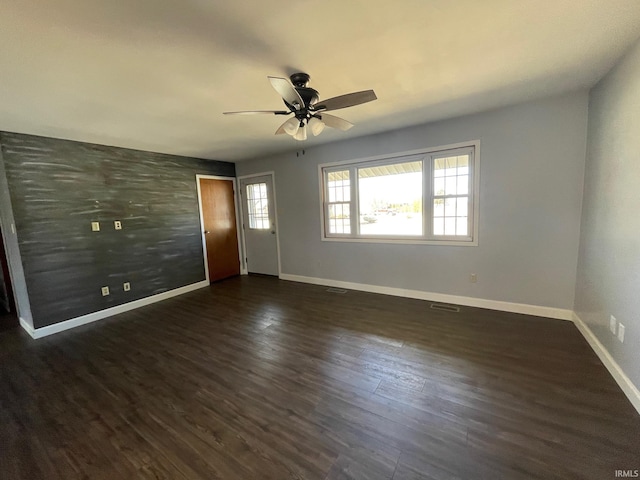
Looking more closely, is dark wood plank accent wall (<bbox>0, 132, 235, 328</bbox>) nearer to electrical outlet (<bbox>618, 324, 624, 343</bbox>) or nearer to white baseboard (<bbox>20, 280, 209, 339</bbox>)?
white baseboard (<bbox>20, 280, 209, 339</bbox>)

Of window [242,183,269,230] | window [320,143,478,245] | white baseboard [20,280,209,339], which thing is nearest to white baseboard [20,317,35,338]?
white baseboard [20,280,209,339]

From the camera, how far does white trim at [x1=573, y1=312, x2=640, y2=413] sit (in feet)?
5.76

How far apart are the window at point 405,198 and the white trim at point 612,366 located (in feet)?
4.38

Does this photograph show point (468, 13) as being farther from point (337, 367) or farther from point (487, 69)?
point (337, 367)

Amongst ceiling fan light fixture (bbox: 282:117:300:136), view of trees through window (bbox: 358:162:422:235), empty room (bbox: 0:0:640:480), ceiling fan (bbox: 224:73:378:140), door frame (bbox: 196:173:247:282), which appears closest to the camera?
empty room (bbox: 0:0:640:480)

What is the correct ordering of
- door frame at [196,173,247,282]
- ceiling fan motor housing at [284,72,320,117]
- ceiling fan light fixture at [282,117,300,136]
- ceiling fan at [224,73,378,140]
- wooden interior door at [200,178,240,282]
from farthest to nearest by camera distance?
wooden interior door at [200,178,240,282]
door frame at [196,173,247,282]
ceiling fan light fixture at [282,117,300,136]
ceiling fan motor housing at [284,72,320,117]
ceiling fan at [224,73,378,140]

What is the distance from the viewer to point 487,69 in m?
2.09

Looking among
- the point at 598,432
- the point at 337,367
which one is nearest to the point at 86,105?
the point at 337,367

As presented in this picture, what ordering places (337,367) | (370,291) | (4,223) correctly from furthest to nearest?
(370,291)
(4,223)
(337,367)

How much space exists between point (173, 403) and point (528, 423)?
2.43 meters

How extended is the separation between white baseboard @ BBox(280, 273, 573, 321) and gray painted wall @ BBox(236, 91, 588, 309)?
66 millimetres

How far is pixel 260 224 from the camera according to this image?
5543 millimetres

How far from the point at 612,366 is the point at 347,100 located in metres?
2.89

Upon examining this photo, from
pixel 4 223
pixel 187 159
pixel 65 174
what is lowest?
pixel 4 223
